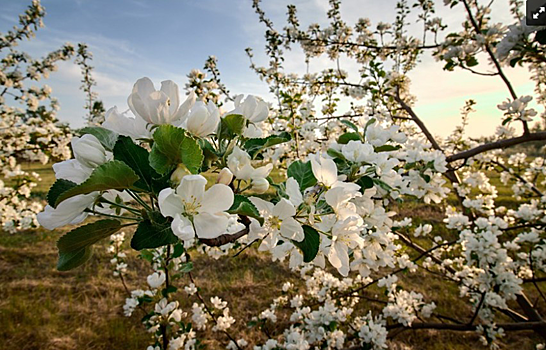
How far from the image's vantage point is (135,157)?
609 millimetres

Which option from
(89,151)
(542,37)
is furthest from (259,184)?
(542,37)

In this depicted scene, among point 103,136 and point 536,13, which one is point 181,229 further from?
point 536,13

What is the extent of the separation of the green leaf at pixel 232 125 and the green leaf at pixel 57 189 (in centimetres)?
35

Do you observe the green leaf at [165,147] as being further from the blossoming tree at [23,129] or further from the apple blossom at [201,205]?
the blossoming tree at [23,129]

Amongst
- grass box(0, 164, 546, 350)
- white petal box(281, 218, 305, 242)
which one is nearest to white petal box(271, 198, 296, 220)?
white petal box(281, 218, 305, 242)

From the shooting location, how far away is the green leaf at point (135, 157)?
23.7 inches

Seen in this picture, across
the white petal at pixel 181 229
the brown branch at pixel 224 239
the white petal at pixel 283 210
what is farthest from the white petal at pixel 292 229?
the white petal at pixel 181 229

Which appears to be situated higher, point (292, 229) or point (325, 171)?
point (325, 171)

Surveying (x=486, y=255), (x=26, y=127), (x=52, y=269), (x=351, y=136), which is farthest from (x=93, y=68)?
(x=486, y=255)

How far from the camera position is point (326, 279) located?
3057 millimetres

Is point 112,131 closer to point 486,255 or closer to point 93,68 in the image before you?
point 486,255

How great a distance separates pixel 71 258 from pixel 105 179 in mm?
239

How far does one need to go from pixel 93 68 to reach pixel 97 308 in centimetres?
535

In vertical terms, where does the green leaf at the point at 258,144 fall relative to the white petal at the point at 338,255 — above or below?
above
